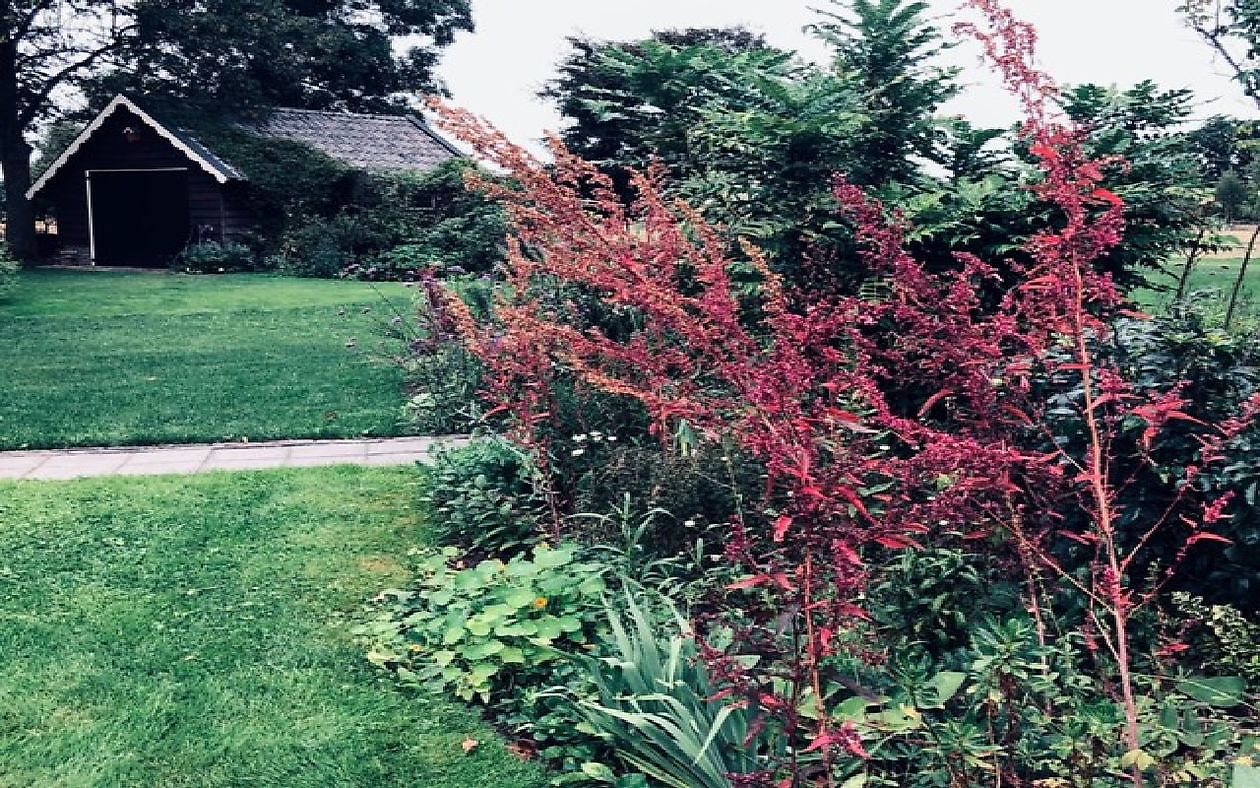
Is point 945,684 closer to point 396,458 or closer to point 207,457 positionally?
point 396,458

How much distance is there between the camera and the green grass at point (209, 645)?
317 centimetres

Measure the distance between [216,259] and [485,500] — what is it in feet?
58.6

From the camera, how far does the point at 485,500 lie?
4938mm

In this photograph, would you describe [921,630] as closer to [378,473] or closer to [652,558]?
[652,558]

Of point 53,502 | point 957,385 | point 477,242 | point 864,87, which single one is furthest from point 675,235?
point 477,242

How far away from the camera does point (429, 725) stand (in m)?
3.36

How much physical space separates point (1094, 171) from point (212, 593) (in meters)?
3.62

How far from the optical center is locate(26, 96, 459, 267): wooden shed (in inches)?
870

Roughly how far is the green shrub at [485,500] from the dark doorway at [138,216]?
20133 millimetres

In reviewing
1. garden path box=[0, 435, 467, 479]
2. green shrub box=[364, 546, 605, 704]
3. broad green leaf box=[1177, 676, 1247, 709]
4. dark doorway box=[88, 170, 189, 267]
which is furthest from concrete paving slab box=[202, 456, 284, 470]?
dark doorway box=[88, 170, 189, 267]

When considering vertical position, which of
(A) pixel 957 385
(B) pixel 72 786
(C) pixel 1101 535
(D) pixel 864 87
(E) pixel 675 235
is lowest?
(B) pixel 72 786

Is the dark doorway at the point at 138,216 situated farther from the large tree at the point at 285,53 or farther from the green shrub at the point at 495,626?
the green shrub at the point at 495,626

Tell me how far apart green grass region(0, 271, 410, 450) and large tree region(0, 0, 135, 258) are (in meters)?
7.92

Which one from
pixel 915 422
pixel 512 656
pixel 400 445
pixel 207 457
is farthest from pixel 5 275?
pixel 915 422
